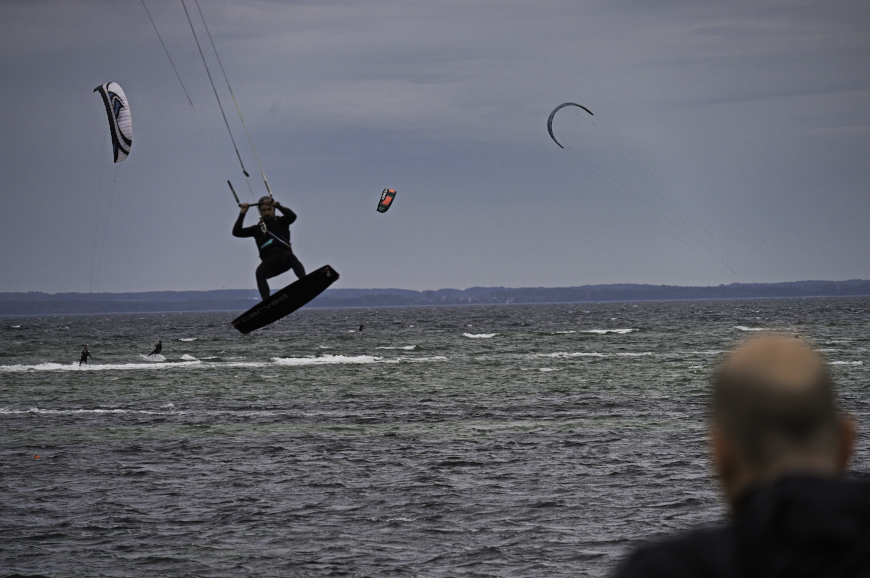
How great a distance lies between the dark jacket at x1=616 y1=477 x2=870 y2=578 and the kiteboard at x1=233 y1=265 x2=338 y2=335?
1437 centimetres

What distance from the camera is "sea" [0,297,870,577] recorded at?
54.0 ft

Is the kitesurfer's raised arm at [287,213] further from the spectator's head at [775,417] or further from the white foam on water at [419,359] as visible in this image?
the white foam on water at [419,359]

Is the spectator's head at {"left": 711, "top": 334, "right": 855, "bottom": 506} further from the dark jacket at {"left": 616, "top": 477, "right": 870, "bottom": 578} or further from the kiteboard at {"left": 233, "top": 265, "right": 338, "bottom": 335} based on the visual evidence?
the kiteboard at {"left": 233, "top": 265, "right": 338, "bottom": 335}

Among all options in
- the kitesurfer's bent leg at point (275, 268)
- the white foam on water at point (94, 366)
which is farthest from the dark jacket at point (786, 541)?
the white foam on water at point (94, 366)

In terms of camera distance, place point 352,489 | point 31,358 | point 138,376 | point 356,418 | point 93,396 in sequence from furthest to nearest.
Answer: point 31,358, point 138,376, point 93,396, point 356,418, point 352,489

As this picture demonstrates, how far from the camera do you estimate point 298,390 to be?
→ 44875mm

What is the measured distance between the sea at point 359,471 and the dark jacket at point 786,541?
1408 centimetres

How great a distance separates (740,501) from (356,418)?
3247cm

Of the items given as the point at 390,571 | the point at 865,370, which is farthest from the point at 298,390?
the point at 390,571

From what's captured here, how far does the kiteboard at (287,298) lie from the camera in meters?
15.9

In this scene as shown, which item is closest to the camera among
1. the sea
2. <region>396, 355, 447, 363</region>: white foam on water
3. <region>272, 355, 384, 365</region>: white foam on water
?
the sea

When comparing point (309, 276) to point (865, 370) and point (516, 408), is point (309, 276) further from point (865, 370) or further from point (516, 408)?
point (865, 370)

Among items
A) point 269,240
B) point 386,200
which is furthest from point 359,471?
point 269,240

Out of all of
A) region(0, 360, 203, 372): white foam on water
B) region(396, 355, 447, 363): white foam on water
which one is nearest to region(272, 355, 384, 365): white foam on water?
region(396, 355, 447, 363): white foam on water
